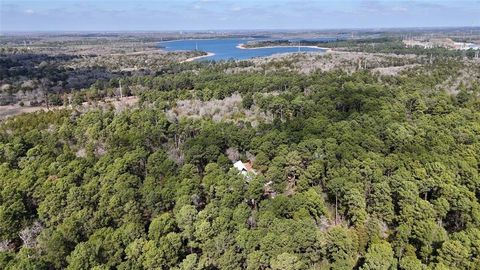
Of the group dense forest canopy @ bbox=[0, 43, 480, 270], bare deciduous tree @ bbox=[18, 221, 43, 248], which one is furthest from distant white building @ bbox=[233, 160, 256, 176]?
bare deciduous tree @ bbox=[18, 221, 43, 248]

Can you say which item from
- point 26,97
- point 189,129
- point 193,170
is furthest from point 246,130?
point 26,97

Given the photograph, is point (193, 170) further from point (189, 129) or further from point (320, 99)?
point (320, 99)

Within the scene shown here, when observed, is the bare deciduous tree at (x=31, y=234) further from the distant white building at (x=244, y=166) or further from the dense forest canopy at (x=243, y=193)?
the distant white building at (x=244, y=166)

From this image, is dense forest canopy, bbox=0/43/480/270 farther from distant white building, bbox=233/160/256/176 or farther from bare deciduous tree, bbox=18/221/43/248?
distant white building, bbox=233/160/256/176

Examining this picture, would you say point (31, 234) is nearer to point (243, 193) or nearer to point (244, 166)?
point (243, 193)

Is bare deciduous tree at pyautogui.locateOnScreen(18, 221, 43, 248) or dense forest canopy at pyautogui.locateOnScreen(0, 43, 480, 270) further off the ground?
dense forest canopy at pyautogui.locateOnScreen(0, 43, 480, 270)

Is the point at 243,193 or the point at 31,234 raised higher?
the point at 243,193

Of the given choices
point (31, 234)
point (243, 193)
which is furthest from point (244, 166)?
point (31, 234)

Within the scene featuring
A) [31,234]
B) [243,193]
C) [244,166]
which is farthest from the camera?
[244,166]
